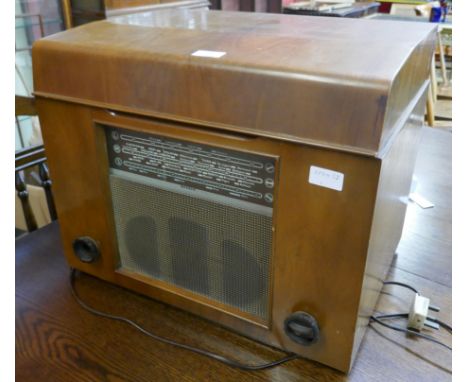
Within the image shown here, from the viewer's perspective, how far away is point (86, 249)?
0.81 meters

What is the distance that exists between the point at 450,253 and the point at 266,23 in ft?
2.09

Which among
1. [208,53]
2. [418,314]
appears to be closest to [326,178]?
[208,53]

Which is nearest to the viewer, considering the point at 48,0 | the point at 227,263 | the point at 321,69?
the point at 321,69

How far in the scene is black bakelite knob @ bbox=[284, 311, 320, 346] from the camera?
0.62 metres

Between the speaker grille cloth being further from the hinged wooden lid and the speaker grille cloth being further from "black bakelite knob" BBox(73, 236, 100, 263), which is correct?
the hinged wooden lid

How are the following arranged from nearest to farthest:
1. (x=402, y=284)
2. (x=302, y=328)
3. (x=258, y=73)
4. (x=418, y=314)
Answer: (x=258, y=73), (x=302, y=328), (x=418, y=314), (x=402, y=284)

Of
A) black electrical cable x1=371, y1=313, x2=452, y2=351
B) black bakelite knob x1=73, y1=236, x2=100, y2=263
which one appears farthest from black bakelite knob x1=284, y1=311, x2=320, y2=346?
black bakelite knob x1=73, y1=236, x2=100, y2=263

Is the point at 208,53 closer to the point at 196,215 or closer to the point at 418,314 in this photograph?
the point at 196,215

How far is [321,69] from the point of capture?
1.64ft

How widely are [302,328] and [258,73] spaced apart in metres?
0.38

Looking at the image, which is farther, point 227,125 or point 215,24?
point 215,24

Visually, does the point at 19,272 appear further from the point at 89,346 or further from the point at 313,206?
the point at 313,206

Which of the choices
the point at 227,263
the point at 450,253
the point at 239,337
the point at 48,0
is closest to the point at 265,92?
the point at 227,263

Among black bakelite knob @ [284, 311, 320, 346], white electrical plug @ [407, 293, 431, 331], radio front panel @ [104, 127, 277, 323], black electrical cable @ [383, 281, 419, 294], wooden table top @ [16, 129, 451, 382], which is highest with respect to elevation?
radio front panel @ [104, 127, 277, 323]
